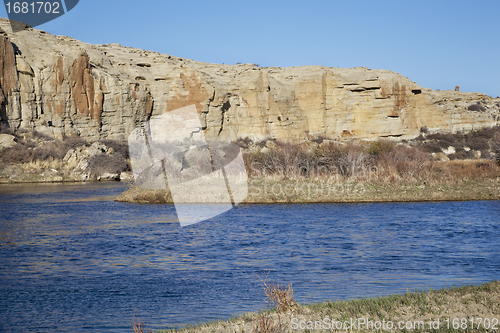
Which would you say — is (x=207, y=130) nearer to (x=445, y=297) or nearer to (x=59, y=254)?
(x=59, y=254)

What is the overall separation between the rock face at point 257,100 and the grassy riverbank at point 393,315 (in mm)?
59744

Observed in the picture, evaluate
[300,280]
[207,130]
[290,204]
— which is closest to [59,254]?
[300,280]

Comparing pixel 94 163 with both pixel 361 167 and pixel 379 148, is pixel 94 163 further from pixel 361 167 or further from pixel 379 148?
pixel 361 167

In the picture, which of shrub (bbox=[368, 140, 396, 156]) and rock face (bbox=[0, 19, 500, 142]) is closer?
shrub (bbox=[368, 140, 396, 156])

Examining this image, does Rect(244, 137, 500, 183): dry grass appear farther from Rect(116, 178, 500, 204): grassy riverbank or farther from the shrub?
Rect(116, 178, 500, 204): grassy riverbank

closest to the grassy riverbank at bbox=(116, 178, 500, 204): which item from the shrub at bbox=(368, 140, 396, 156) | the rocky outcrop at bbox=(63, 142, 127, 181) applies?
the shrub at bbox=(368, 140, 396, 156)

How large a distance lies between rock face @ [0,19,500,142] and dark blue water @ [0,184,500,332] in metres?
43.1

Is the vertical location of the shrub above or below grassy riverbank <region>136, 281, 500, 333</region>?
above

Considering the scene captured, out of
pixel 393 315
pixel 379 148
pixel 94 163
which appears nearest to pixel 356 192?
pixel 379 148

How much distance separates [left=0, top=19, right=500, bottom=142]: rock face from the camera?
65.7 meters

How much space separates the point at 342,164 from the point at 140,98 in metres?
42.6

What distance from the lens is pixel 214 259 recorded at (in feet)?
46.9

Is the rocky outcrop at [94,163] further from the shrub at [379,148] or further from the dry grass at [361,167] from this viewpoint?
the shrub at [379,148]

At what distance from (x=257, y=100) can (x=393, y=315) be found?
66.8 metres
